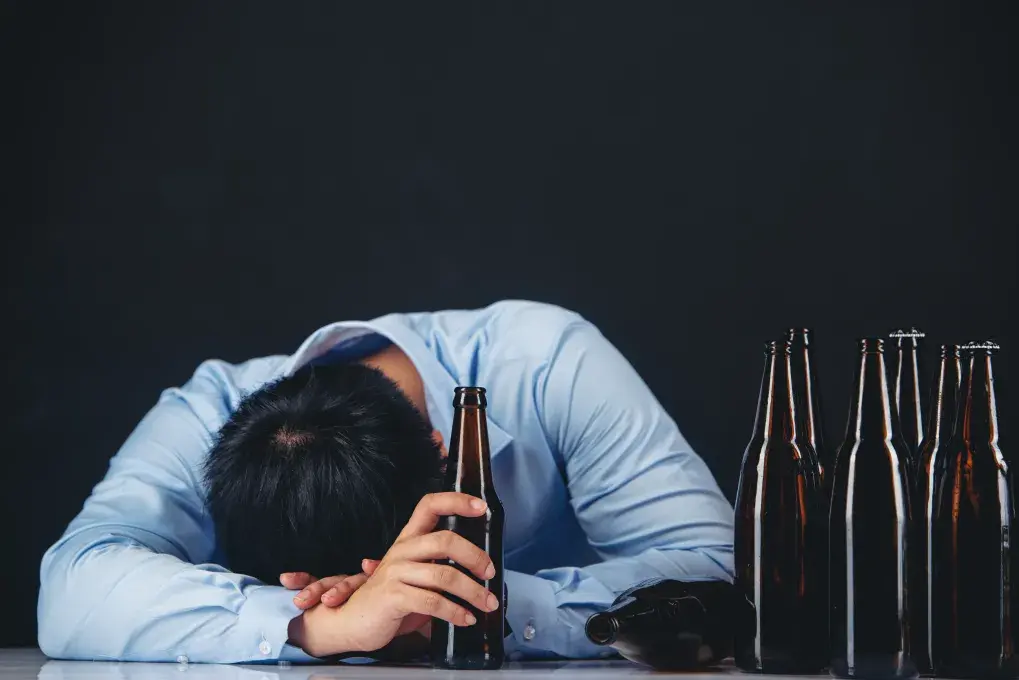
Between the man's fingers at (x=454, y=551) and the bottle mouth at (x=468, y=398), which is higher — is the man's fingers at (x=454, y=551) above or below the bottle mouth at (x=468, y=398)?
below

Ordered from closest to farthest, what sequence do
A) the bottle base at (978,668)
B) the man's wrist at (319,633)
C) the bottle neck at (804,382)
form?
the bottle base at (978,668)
the bottle neck at (804,382)
the man's wrist at (319,633)

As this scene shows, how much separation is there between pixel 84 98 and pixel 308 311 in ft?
1.96

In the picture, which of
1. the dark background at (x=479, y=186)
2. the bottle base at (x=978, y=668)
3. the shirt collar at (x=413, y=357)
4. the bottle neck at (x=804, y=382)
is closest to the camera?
the bottle base at (x=978, y=668)

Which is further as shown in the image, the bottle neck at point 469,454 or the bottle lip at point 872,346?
the bottle neck at point 469,454

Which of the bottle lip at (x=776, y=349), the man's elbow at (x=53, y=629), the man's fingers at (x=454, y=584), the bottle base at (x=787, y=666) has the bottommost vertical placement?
the man's elbow at (x=53, y=629)

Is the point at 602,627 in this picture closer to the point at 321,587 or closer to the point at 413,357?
the point at 321,587

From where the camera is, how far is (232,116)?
2178mm

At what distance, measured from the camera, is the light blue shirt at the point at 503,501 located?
1.29 meters

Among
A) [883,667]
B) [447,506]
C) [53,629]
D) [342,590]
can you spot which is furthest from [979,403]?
[53,629]

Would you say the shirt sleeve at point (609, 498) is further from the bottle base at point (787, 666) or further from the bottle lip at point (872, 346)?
the bottle lip at point (872, 346)

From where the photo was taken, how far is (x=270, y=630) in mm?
1223

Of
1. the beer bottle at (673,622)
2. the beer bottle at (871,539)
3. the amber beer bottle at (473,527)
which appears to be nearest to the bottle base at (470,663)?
the amber beer bottle at (473,527)

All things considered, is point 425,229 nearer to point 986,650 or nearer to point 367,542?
point 367,542

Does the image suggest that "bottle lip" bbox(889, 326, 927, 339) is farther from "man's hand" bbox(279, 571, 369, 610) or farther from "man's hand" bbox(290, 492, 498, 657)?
"man's hand" bbox(279, 571, 369, 610)
